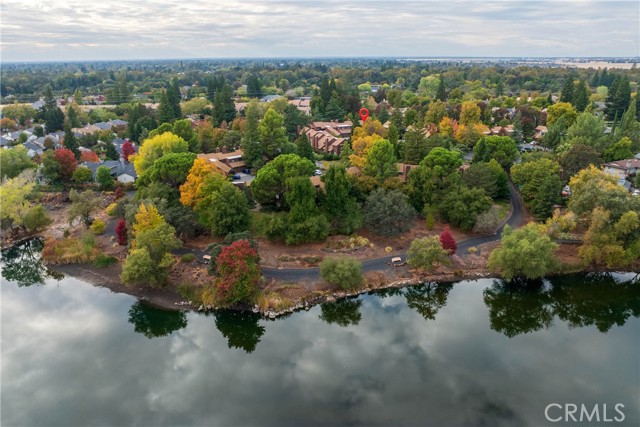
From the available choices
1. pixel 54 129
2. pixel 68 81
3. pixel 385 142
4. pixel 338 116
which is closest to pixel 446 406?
pixel 385 142

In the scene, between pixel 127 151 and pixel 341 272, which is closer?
pixel 341 272

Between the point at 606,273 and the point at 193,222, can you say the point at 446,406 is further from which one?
the point at 193,222

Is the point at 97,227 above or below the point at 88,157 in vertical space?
below

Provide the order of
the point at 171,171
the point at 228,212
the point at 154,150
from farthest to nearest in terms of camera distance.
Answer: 1. the point at 154,150
2. the point at 171,171
3. the point at 228,212

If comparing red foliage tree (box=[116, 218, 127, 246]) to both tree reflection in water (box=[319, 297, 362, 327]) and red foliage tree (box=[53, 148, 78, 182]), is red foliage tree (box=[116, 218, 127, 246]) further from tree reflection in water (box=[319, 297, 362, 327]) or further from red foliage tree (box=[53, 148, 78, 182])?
red foliage tree (box=[53, 148, 78, 182])

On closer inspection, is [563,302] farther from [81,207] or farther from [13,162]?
[13,162]

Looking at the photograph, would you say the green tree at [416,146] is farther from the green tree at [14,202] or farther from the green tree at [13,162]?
the green tree at [13,162]
